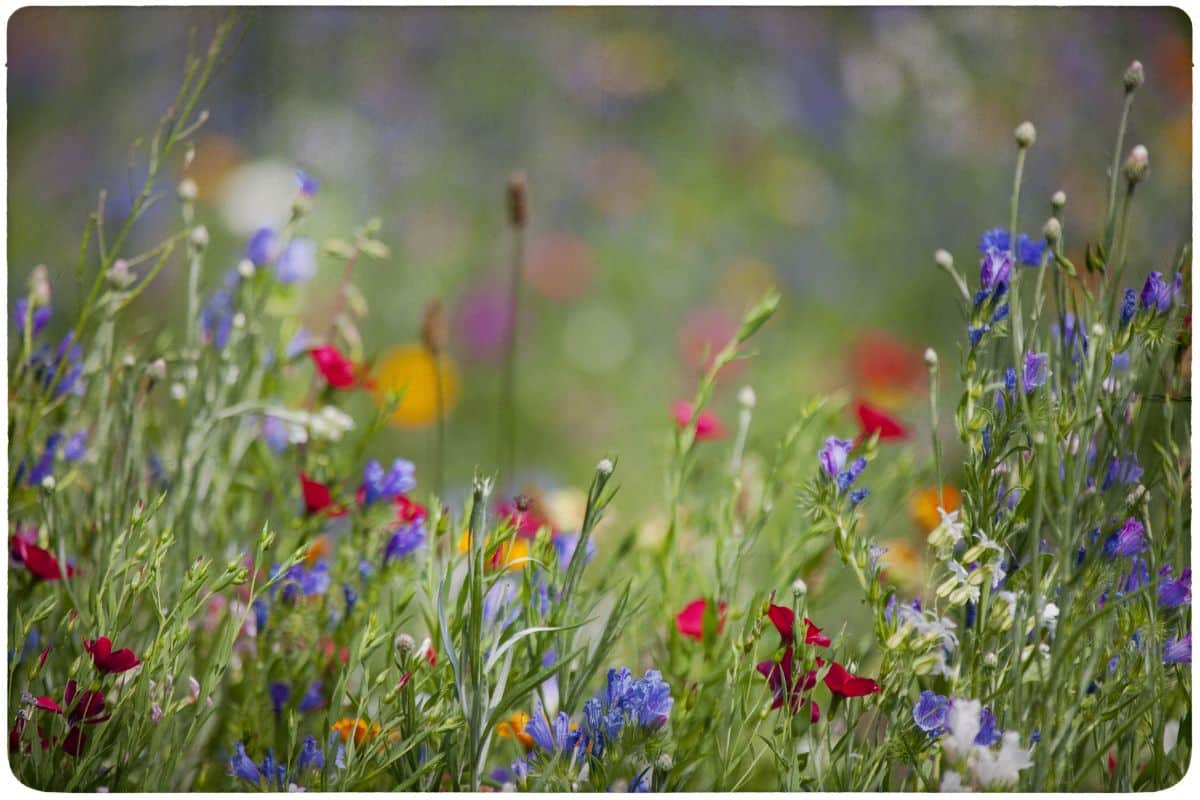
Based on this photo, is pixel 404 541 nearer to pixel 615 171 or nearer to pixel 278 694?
pixel 278 694

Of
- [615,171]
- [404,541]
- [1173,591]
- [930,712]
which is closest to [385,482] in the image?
[404,541]

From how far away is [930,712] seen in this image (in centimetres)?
60

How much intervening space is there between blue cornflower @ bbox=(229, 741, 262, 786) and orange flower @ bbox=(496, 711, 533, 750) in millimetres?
145

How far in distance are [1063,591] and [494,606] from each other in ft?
1.09

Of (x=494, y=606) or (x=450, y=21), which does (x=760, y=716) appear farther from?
(x=450, y=21)

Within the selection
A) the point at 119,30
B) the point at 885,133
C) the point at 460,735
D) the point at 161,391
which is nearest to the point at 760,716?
the point at 460,735

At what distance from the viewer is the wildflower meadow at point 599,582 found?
0.61 metres

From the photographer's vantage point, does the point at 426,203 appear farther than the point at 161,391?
Yes

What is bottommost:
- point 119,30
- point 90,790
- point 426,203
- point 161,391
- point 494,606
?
point 90,790

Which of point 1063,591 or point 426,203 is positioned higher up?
point 426,203

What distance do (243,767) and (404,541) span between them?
17cm

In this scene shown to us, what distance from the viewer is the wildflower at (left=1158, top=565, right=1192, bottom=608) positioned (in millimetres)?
658

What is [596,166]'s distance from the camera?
63.6 inches

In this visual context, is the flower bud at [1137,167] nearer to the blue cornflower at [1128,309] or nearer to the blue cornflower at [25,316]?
the blue cornflower at [1128,309]
